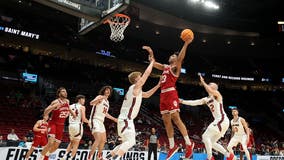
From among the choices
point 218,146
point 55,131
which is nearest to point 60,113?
point 55,131

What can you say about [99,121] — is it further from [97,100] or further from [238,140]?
[238,140]

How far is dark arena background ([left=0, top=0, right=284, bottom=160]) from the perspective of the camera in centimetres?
2277

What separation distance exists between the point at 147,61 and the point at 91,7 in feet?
68.8

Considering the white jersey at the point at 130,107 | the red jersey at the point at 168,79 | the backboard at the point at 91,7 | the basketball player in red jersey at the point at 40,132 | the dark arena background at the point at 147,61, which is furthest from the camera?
the dark arena background at the point at 147,61

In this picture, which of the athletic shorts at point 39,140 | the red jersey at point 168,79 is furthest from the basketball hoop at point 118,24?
the red jersey at point 168,79

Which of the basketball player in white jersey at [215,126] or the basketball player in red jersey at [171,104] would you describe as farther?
the basketball player in white jersey at [215,126]

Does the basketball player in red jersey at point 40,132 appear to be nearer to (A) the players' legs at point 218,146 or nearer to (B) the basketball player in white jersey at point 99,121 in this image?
(B) the basketball player in white jersey at point 99,121

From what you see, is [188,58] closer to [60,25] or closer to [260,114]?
[260,114]

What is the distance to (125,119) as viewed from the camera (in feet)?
20.3

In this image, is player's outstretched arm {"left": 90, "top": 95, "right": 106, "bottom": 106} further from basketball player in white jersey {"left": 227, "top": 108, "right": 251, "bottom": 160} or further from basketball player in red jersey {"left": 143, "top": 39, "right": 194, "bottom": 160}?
basketball player in white jersey {"left": 227, "top": 108, "right": 251, "bottom": 160}

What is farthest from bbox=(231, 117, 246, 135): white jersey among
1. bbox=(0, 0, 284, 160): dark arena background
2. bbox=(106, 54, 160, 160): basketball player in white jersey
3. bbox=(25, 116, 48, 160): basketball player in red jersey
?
bbox=(0, 0, 284, 160): dark arena background

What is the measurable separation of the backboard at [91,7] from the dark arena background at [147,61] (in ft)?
19.3

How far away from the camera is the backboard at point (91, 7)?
350 inches

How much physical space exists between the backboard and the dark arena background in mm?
5869
